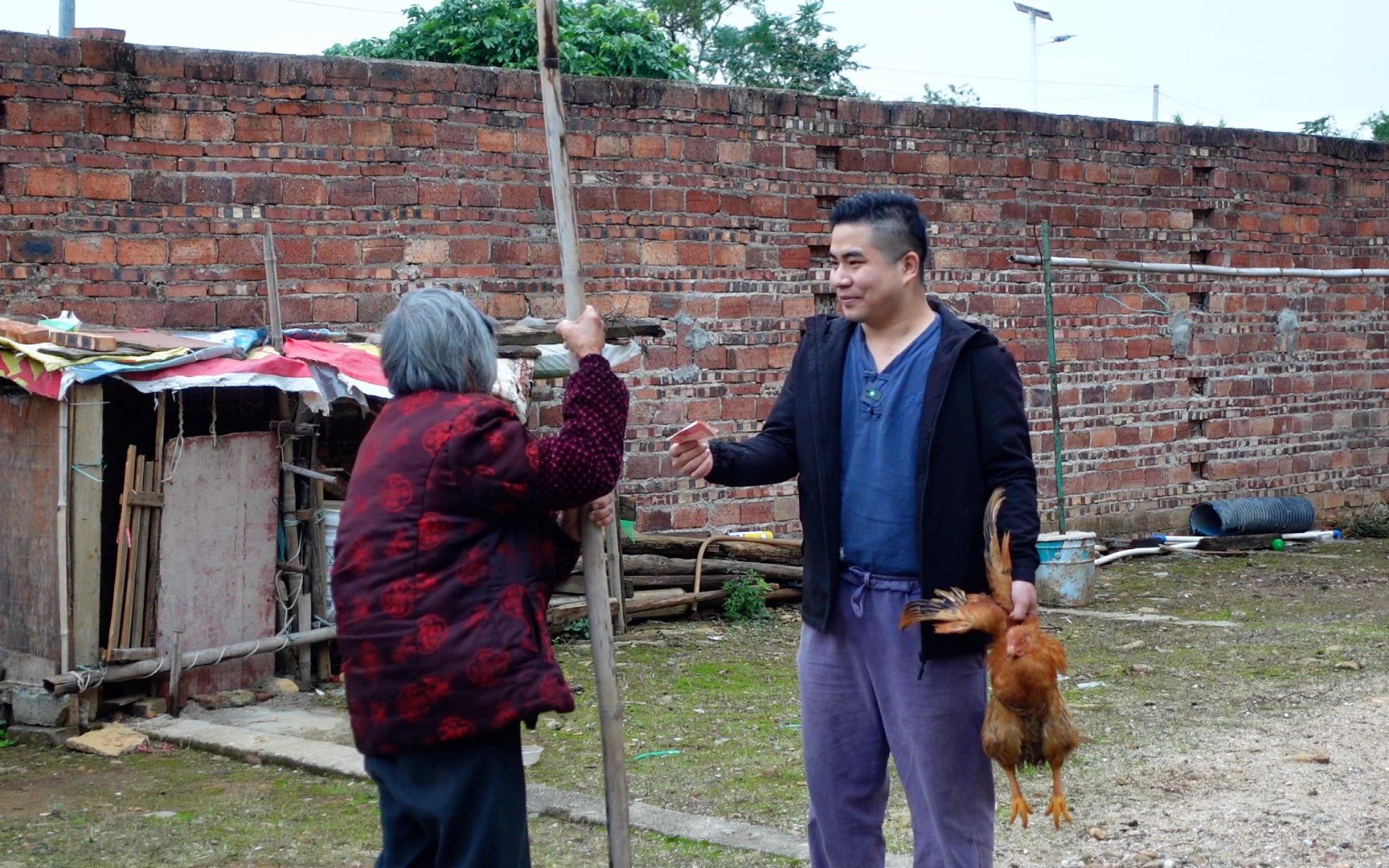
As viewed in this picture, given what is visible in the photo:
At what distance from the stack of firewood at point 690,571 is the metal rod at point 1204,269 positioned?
12.9 feet

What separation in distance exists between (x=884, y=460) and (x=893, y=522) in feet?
0.53

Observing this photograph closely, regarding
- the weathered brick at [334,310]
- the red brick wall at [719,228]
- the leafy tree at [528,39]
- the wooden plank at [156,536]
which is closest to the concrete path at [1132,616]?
the red brick wall at [719,228]

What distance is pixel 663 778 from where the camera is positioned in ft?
20.4

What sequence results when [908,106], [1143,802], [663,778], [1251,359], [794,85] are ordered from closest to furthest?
[1143,802], [663,778], [908,106], [1251,359], [794,85]

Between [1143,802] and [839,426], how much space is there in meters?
2.64

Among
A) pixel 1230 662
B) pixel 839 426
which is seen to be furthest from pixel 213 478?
pixel 1230 662

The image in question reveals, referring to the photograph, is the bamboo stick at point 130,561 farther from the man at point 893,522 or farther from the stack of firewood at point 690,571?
the man at point 893,522

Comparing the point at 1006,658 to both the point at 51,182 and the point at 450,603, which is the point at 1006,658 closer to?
the point at 450,603

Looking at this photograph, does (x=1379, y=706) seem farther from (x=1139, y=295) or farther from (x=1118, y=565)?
(x=1139, y=295)

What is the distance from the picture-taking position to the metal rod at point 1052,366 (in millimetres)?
12023

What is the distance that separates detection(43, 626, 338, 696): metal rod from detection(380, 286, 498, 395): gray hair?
3.62 m

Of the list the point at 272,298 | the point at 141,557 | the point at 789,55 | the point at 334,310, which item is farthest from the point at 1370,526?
the point at 789,55

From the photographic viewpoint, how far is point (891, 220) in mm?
3787

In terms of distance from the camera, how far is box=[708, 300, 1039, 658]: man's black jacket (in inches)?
144
